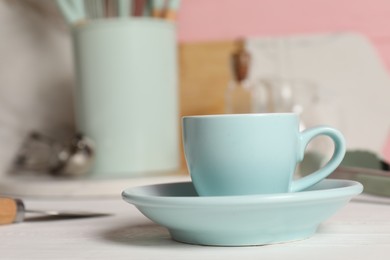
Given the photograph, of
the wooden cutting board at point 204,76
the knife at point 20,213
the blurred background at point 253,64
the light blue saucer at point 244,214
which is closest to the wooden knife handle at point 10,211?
the knife at point 20,213

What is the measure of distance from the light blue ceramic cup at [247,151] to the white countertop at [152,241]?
0.17 ft

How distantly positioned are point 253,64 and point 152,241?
2.31ft

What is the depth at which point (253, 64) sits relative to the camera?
1.14 metres

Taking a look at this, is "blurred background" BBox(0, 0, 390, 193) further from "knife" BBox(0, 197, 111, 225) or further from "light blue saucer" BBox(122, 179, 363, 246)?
"light blue saucer" BBox(122, 179, 363, 246)

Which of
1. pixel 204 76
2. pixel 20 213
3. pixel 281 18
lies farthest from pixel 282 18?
pixel 20 213

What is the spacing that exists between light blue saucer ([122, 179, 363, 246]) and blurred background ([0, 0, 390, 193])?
0.60 m

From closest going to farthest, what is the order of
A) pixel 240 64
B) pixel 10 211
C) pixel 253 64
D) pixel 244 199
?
1. pixel 244 199
2. pixel 10 211
3. pixel 240 64
4. pixel 253 64

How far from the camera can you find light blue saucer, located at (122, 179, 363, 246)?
406mm

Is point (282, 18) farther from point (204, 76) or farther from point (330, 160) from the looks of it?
point (330, 160)

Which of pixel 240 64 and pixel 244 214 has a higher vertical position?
pixel 240 64

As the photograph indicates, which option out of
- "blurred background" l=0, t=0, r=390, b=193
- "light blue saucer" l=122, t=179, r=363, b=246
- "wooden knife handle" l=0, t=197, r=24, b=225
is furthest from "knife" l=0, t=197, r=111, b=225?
"blurred background" l=0, t=0, r=390, b=193

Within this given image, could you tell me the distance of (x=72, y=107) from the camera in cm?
119

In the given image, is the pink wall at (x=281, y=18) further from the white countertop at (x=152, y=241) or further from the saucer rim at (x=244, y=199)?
the saucer rim at (x=244, y=199)

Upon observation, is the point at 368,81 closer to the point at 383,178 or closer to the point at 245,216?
the point at 383,178
